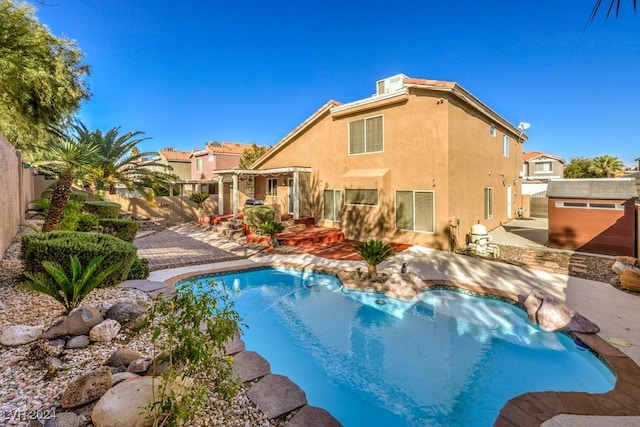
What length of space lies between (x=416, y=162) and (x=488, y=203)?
767 centimetres

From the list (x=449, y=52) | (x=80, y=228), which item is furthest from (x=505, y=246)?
(x=80, y=228)

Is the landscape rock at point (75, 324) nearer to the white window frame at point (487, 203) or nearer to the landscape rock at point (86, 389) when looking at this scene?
the landscape rock at point (86, 389)

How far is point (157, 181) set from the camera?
87.8ft

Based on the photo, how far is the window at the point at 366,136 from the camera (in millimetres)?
18219

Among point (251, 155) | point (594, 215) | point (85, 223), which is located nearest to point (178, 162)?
point (251, 155)

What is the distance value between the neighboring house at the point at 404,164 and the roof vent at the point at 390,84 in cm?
6

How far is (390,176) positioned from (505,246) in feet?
23.4

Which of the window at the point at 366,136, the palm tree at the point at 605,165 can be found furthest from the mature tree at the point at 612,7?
the palm tree at the point at 605,165

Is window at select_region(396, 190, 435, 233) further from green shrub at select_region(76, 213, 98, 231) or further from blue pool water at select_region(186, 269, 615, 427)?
green shrub at select_region(76, 213, 98, 231)

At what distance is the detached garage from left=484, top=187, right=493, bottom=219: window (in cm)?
443

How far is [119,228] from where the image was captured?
14.1 meters

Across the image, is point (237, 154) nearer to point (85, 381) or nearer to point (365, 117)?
point (365, 117)

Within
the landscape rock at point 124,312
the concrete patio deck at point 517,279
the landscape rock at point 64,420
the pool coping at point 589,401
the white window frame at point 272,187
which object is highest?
the white window frame at point 272,187

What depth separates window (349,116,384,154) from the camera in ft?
59.8
